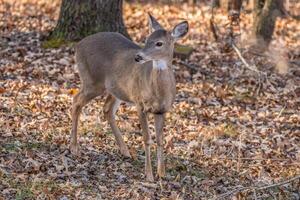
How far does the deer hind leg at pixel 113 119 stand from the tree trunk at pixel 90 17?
134 inches

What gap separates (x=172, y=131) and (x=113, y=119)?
1002 millimetres

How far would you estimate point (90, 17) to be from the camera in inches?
469

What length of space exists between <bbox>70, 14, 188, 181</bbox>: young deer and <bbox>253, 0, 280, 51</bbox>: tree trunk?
19.0 feet

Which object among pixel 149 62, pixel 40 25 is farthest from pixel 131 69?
pixel 40 25

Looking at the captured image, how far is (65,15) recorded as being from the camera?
1209 centimetres

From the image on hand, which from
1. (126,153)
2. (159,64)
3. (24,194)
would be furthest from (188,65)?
(24,194)

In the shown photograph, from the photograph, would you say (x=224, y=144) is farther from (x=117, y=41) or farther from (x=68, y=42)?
(x=68, y=42)

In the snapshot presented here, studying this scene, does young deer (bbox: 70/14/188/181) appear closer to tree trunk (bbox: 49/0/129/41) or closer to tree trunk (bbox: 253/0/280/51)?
A: tree trunk (bbox: 49/0/129/41)

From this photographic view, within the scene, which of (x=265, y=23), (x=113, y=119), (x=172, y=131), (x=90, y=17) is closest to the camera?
(x=113, y=119)

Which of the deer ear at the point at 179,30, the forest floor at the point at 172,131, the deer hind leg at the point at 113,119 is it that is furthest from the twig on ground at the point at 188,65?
the deer ear at the point at 179,30

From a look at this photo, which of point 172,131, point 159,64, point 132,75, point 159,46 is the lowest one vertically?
point 172,131

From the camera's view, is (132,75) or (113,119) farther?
(113,119)

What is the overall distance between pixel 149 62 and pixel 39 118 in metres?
2.02

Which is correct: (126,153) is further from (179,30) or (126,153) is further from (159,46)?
(179,30)
